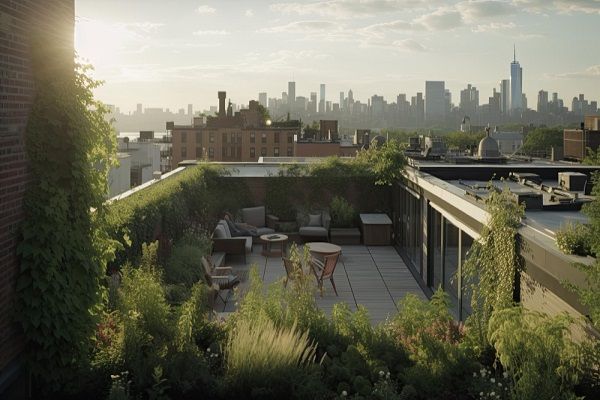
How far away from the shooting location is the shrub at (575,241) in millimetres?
6514

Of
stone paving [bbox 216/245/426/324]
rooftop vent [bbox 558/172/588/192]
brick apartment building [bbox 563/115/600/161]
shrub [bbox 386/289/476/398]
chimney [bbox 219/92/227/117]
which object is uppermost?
chimney [bbox 219/92/227/117]

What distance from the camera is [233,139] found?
89.5 metres

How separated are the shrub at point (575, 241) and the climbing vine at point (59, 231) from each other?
193 inches

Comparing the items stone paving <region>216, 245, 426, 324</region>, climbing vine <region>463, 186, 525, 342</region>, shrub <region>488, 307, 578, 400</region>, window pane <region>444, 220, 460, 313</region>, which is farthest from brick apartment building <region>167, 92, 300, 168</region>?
shrub <region>488, 307, 578, 400</region>

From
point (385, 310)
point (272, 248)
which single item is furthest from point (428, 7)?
point (385, 310)

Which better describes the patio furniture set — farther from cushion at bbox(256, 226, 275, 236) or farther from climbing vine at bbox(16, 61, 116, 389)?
climbing vine at bbox(16, 61, 116, 389)

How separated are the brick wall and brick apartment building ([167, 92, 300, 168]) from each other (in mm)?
81270

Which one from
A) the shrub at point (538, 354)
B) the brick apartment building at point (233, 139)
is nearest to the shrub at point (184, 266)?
the shrub at point (538, 354)

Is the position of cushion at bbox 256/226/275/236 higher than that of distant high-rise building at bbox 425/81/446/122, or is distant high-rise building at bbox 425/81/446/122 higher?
distant high-rise building at bbox 425/81/446/122

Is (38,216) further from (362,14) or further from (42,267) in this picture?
(362,14)

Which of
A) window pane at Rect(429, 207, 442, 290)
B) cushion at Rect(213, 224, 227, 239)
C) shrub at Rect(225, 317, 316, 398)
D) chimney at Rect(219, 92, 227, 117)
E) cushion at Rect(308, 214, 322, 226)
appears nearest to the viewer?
shrub at Rect(225, 317, 316, 398)

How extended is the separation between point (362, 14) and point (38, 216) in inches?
634

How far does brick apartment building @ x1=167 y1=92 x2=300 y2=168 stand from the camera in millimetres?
88500

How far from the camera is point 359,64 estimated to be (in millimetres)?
48969
